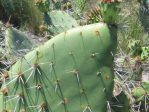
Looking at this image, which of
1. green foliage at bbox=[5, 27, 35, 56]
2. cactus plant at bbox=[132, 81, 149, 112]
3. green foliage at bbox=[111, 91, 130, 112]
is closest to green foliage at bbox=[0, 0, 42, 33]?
green foliage at bbox=[5, 27, 35, 56]

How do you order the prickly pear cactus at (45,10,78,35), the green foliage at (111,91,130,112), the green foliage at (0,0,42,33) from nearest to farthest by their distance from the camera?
the green foliage at (111,91,130,112), the prickly pear cactus at (45,10,78,35), the green foliage at (0,0,42,33)

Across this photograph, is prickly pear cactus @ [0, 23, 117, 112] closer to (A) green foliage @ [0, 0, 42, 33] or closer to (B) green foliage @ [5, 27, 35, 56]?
(B) green foliage @ [5, 27, 35, 56]

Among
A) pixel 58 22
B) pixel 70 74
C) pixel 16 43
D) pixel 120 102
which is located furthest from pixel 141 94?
pixel 58 22

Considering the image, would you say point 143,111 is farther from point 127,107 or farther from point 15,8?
point 15,8

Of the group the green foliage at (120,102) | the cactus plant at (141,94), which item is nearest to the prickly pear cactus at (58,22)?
the cactus plant at (141,94)

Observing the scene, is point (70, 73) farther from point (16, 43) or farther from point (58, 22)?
point (58, 22)

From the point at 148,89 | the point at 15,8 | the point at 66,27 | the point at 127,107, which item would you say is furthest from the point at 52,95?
the point at 15,8
